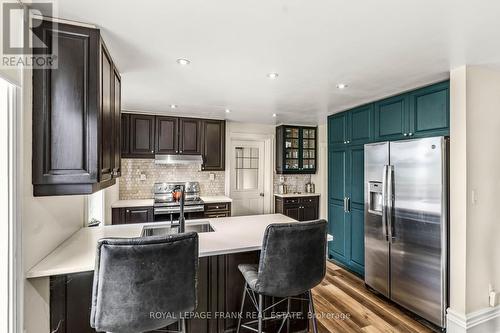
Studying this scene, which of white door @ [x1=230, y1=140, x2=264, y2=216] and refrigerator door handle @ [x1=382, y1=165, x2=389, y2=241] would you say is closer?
refrigerator door handle @ [x1=382, y1=165, x2=389, y2=241]

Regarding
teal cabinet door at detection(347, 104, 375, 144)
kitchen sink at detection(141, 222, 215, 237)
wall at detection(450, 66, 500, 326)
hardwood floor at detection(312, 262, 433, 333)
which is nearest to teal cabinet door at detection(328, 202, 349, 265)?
hardwood floor at detection(312, 262, 433, 333)

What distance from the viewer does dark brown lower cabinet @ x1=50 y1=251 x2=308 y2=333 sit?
162cm

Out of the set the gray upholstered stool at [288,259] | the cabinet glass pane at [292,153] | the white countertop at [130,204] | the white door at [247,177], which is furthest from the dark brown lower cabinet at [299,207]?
the gray upholstered stool at [288,259]

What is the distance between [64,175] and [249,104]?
99.9 inches

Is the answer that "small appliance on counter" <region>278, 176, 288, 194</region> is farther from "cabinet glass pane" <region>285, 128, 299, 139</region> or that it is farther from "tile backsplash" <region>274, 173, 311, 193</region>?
"cabinet glass pane" <region>285, 128, 299, 139</region>

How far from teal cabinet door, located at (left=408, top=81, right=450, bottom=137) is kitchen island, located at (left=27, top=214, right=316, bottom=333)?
194 cm

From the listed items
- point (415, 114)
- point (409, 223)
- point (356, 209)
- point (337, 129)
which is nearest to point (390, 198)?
point (409, 223)

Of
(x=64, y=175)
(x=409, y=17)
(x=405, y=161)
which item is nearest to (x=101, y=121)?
(x=64, y=175)

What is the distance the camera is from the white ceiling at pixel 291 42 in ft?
4.44

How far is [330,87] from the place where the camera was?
2.71 metres

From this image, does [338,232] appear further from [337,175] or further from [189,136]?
[189,136]

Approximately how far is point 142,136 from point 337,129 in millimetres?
3192

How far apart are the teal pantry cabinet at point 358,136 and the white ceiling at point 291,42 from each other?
19 centimetres

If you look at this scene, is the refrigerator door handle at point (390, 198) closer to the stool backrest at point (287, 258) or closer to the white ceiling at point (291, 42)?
the white ceiling at point (291, 42)
